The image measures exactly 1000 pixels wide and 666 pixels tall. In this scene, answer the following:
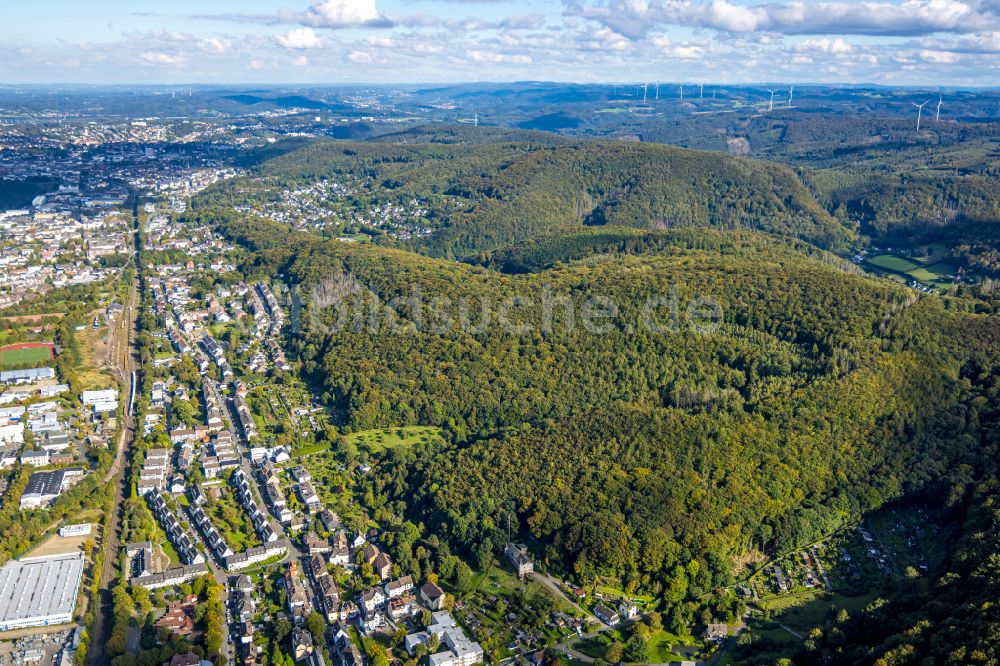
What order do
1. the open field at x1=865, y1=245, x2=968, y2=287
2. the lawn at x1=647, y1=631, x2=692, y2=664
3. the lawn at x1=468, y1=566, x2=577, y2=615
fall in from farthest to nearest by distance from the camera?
1. the open field at x1=865, y1=245, x2=968, y2=287
2. the lawn at x1=468, y1=566, x2=577, y2=615
3. the lawn at x1=647, y1=631, x2=692, y2=664

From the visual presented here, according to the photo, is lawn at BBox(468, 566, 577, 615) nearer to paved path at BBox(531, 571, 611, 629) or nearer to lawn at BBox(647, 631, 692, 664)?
paved path at BBox(531, 571, 611, 629)

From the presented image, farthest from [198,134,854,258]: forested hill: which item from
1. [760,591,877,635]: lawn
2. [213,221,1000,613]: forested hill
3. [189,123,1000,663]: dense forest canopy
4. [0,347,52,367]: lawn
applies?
[760,591,877,635]: lawn

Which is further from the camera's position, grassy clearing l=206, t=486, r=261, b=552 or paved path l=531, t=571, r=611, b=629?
grassy clearing l=206, t=486, r=261, b=552

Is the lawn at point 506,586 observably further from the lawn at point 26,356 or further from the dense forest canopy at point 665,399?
the lawn at point 26,356

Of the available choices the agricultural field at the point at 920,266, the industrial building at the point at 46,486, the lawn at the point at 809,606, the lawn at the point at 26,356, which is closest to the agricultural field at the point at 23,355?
the lawn at the point at 26,356

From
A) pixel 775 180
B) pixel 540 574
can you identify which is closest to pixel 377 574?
pixel 540 574
